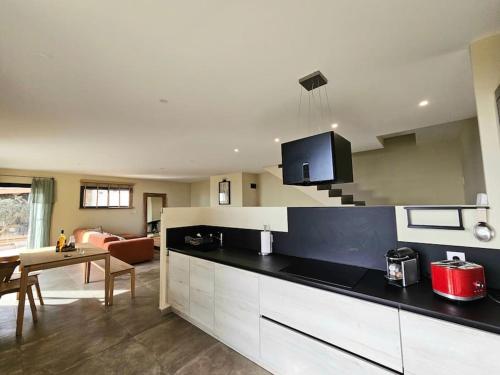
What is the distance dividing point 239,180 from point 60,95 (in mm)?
5499

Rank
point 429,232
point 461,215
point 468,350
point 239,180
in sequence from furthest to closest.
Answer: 1. point 239,180
2. point 429,232
3. point 461,215
4. point 468,350

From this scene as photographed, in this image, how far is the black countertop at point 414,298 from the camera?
0.98 metres

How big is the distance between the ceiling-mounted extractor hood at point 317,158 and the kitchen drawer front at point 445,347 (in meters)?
1.08

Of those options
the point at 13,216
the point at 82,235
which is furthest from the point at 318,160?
the point at 13,216

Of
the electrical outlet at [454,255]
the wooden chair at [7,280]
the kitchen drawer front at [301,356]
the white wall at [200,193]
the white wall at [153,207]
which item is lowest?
the kitchen drawer front at [301,356]

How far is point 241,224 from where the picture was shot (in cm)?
259

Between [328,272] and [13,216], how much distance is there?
8227mm

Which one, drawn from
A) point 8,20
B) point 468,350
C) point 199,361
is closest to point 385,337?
point 468,350

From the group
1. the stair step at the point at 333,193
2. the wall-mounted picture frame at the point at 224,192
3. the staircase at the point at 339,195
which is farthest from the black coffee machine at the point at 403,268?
the wall-mounted picture frame at the point at 224,192

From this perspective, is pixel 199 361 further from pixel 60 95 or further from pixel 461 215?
pixel 60 95

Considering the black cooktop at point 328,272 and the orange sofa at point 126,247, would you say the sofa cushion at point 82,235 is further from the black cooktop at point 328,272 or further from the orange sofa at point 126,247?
the black cooktop at point 328,272

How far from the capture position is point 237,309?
191 centimetres

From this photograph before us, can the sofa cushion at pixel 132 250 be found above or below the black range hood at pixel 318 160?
below

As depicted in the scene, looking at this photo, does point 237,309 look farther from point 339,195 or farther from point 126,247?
point 126,247
